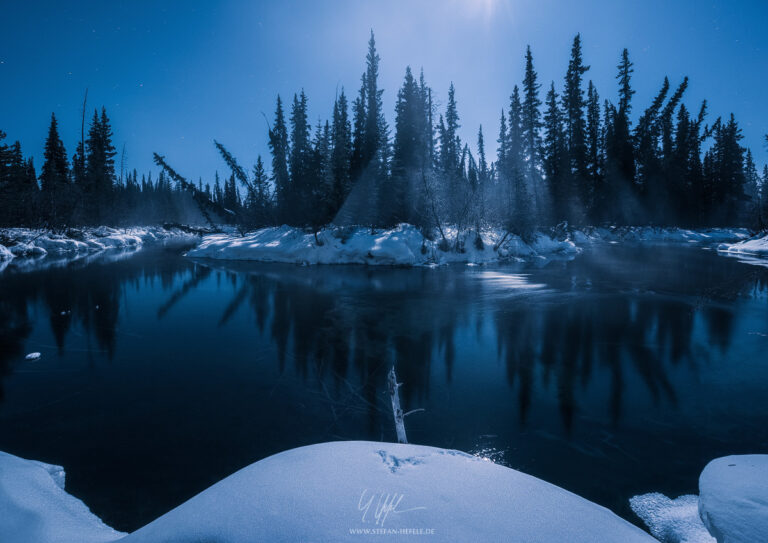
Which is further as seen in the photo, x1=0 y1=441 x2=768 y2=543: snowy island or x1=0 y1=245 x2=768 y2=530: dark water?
x1=0 y1=245 x2=768 y2=530: dark water

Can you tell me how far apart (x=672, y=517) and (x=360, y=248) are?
22.5 metres

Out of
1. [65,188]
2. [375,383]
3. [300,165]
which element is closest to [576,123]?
[300,165]

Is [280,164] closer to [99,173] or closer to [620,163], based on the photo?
[99,173]

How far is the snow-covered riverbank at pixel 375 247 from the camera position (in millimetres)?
24531

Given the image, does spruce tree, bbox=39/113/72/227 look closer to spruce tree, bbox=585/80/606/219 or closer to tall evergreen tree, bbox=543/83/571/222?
tall evergreen tree, bbox=543/83/571/222

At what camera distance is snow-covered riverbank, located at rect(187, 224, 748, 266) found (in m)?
24.5

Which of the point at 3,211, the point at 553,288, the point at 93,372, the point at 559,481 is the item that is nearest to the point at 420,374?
the point at 559,481

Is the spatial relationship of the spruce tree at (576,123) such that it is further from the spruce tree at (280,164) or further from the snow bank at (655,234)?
the spruce tree at (280,164)

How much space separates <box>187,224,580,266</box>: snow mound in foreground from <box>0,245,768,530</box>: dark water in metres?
11.2

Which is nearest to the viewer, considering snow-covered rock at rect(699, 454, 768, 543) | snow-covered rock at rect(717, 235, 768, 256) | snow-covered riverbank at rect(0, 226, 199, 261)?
snow-covered rock at rect(699, 454, 768, 543)

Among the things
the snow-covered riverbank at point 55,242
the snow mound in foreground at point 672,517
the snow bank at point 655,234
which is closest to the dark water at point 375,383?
the snow mound in foreground at point 672,517

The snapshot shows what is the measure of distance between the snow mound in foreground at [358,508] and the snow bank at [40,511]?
0.01m

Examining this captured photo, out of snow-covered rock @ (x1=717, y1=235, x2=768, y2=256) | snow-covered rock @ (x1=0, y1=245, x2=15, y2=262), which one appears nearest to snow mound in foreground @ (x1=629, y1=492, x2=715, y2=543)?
snow-covered rock @ (x1=717, y1=235, x2=768, y2=256)

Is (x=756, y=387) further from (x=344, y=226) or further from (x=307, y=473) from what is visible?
(x=344, y=226)
